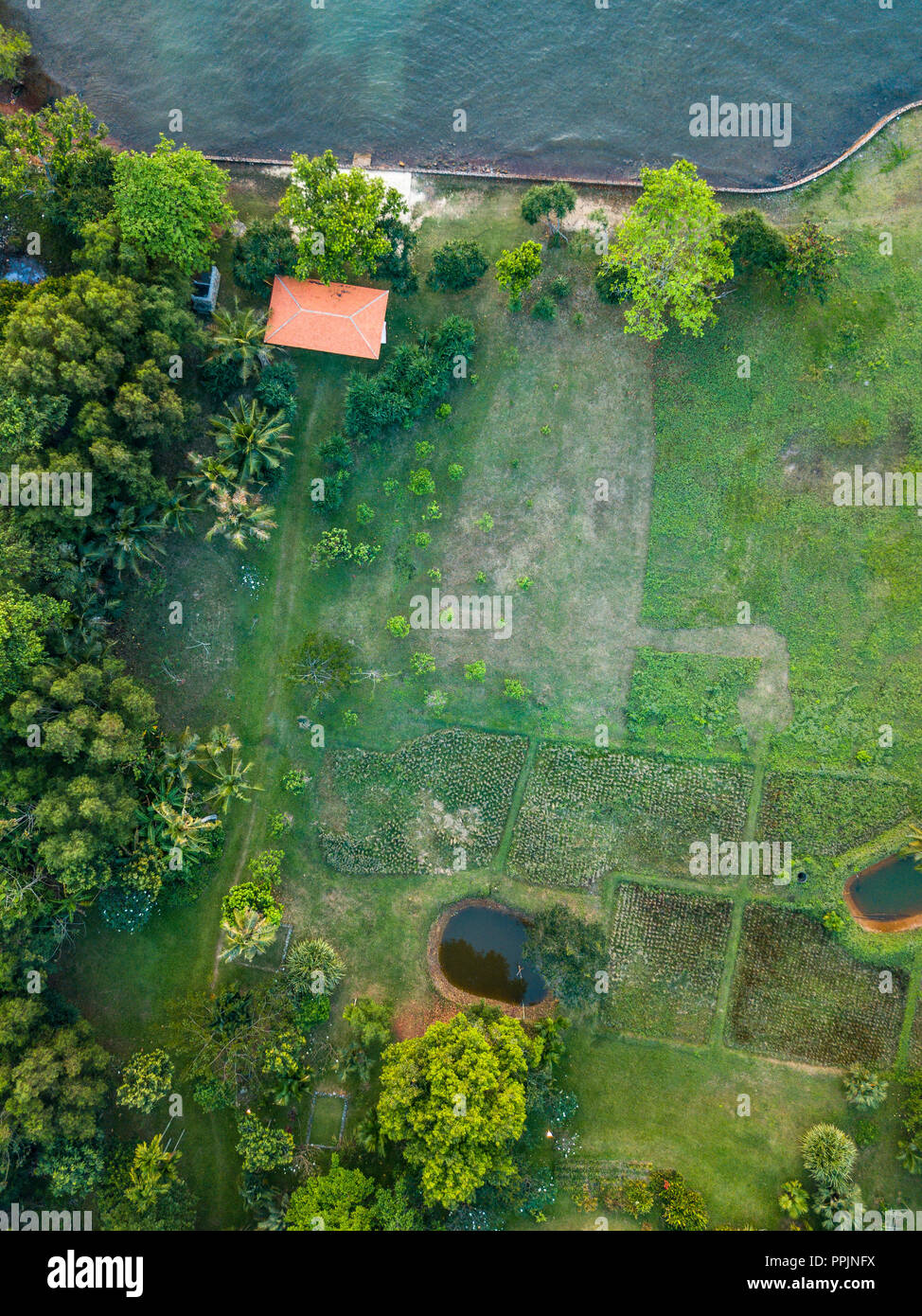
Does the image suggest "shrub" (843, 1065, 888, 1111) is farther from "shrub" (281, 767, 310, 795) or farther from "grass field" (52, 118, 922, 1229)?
"shrub" (281, 767, 310, 795)

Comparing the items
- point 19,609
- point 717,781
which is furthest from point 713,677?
point 19,609

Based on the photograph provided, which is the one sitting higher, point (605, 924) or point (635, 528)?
point (635, 528)

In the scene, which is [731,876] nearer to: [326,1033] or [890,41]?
[326,1033]

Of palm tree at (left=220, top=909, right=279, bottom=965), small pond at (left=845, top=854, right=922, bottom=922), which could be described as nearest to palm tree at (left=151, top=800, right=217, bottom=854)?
palm tree at (left=220, top=909, right=279, bottom=965)

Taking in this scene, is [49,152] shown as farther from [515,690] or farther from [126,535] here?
[515,690]

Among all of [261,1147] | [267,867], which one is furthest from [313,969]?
[261,1147]
